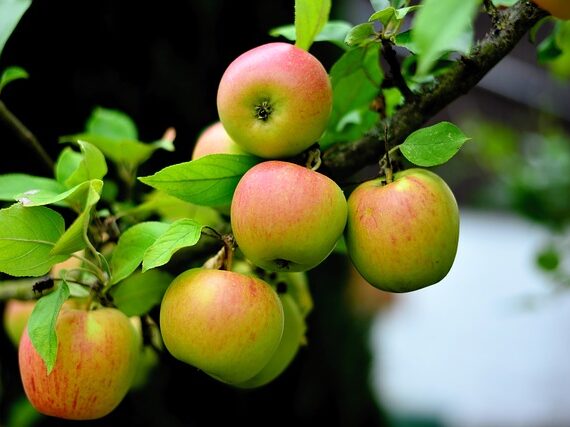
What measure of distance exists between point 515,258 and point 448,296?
1.66ft

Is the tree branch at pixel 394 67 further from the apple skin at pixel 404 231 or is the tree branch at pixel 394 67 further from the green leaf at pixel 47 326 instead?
the green leaf at pixel 47 326

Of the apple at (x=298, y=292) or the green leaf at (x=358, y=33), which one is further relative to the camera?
the apple at (x=298, y=292)

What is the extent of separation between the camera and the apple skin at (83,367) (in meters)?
0.50

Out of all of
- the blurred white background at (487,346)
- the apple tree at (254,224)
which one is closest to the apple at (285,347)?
the apple tree at (254,224)

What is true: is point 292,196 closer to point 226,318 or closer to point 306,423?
point 226,318

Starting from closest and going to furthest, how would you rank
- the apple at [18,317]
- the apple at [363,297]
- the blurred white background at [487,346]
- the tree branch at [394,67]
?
the tree branch at [394,67] → the apple at [18,317] → the apple at [363,297] → the blurred white background at [487,346]

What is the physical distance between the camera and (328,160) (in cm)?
→ 59

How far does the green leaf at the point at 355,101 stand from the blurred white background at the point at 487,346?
141 inches

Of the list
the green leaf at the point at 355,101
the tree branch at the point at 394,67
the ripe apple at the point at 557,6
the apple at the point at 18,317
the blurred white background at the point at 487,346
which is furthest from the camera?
the blurred white background at the point at 487,346

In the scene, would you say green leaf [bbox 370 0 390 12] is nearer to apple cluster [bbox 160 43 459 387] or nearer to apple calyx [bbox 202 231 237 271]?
apple cluster [bbox 160 43 459 387]

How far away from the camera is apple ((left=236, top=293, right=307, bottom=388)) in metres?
0.58

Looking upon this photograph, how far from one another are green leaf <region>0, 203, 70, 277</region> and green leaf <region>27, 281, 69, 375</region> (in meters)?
0.03

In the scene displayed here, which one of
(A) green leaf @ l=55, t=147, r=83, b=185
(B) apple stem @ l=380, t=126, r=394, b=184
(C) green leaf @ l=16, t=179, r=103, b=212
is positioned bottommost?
(A) green leaf @ l=55, t=147, r=83, b=185

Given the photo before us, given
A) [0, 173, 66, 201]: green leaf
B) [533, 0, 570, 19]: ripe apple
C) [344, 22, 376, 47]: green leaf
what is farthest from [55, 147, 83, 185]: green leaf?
[533, 0, 570, 19]: ripe apple
